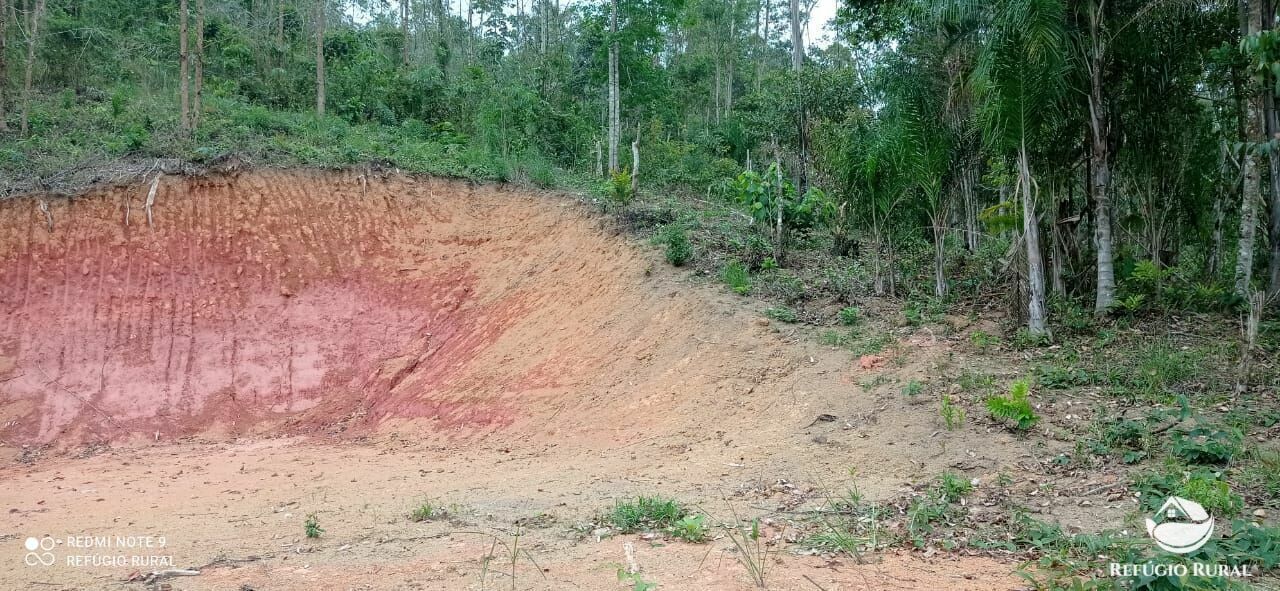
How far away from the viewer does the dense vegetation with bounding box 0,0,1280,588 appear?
22.4ft

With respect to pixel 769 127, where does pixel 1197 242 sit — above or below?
below

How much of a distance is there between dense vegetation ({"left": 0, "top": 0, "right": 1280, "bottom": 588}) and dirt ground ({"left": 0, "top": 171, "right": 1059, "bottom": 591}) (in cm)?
72

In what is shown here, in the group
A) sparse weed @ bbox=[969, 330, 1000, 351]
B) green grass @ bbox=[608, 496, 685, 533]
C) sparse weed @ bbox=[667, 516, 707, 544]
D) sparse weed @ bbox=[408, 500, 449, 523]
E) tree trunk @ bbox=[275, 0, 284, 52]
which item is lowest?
sparse weed @ bbox=[408, 500, 449, 523]

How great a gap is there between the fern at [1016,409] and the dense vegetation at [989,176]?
0.02 m

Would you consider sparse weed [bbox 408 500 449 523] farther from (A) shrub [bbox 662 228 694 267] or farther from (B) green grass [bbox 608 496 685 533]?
(A) shrub [bbox 662 228 694 267]

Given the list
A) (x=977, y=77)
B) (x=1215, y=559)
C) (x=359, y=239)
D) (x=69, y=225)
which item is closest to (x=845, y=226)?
(x=977, y=77)

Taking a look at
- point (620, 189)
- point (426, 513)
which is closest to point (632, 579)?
point (426, 513)

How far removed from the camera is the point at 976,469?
622cm

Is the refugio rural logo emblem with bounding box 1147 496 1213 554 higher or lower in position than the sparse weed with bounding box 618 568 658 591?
higher

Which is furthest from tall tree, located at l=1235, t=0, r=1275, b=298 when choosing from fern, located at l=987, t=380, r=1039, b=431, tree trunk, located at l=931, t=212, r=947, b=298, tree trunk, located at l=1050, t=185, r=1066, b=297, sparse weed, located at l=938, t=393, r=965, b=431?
Answer: sparse weed, located at l=938, t=393, r=965, b=431

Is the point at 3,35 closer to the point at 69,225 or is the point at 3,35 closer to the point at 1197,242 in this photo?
the point at 69,225

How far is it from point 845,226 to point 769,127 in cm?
527

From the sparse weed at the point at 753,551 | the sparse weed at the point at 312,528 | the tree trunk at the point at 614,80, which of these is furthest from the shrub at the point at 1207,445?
the tree trunk at the point at 614,80

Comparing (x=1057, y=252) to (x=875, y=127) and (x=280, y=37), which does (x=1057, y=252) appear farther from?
(x=280, y=37)
